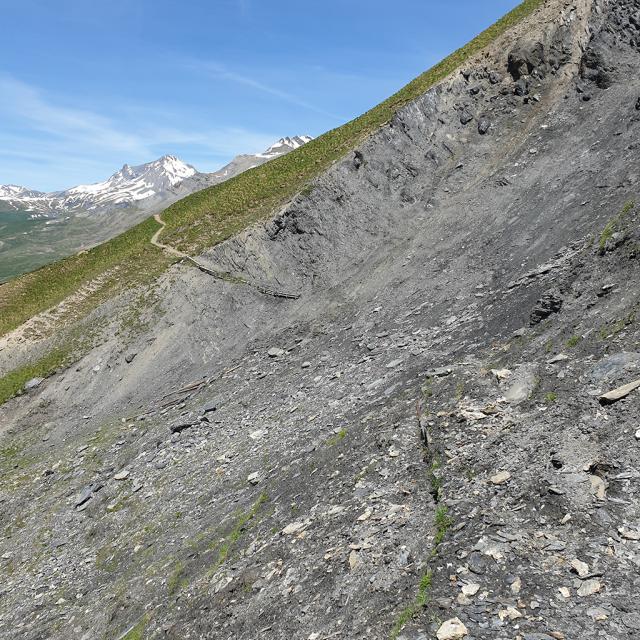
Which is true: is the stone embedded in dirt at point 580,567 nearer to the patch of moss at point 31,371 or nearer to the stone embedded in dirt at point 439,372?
the stone embedded in dirt at point 439,372

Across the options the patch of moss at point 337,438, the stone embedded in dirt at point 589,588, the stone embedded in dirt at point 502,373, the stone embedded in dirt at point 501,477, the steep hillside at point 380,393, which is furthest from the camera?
the patch of moss at point 337,438

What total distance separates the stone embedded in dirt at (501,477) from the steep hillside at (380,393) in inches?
5.0

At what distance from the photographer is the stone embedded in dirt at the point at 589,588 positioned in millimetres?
8391

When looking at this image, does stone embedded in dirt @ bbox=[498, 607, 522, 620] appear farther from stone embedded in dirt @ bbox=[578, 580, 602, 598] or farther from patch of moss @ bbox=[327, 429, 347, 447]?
patch of moss @ bbox=[327, 429, 347, 447]

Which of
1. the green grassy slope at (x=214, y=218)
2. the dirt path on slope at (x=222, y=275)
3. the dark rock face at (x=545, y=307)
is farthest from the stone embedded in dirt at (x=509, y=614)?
the green grassy slope at (x=214, y=218)

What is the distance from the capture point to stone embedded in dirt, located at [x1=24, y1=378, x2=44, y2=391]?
114 feet

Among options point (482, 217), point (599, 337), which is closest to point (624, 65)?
point (482, 217)

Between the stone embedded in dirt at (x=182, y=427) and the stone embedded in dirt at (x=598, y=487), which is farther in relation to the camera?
the stone embedded in dirt at (x=182, y=427)

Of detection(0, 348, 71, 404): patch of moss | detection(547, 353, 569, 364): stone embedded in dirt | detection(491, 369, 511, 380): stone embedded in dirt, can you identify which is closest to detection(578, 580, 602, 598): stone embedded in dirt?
detection(547, 353, 569, 364): stone embedded in dirt

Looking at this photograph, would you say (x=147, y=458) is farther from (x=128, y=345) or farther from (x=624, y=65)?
(x=624, y=65)

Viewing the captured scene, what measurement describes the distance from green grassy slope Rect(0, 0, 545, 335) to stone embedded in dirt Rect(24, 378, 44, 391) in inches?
318

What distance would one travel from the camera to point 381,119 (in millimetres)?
49281

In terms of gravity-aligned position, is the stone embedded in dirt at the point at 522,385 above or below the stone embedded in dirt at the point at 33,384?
below

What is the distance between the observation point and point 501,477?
1179 cm
